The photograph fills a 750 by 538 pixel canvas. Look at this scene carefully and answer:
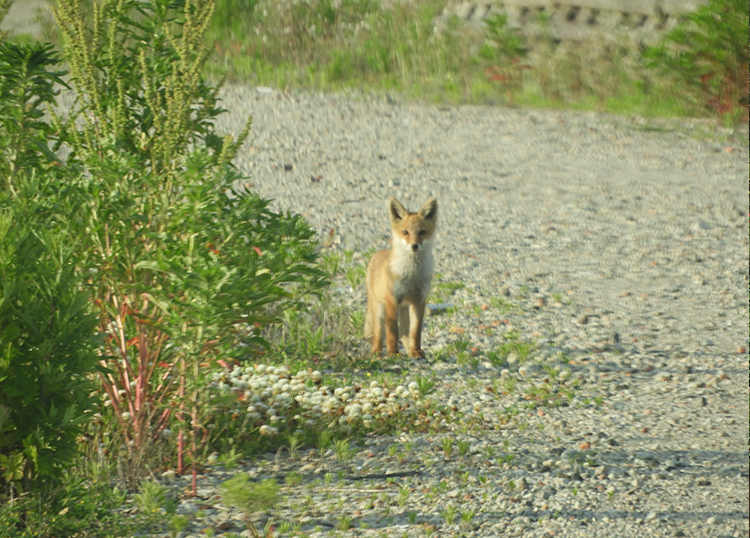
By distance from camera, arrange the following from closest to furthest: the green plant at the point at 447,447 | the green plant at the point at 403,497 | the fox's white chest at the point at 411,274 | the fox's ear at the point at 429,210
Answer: the green plant at the point at 403,497, the green plant at the point at 447,447, the fox's white chest at the point at 411,274, the fox's ear at the point at 429,210

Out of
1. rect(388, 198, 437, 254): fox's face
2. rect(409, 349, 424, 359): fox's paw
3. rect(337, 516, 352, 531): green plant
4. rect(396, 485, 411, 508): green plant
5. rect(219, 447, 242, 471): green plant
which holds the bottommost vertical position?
rect(337, 516, 352, 531): green plant

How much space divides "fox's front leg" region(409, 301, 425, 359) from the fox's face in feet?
1.35

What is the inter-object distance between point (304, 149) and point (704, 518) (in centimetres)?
835

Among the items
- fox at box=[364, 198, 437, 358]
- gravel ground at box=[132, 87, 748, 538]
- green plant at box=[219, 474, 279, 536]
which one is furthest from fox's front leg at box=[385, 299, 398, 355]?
green plant at box=[219, 474, 279, 536]

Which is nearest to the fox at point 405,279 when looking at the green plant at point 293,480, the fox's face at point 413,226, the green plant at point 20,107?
the fox's face at point 413,226

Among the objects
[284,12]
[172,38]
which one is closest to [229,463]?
[172,38]

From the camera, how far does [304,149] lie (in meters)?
11.6

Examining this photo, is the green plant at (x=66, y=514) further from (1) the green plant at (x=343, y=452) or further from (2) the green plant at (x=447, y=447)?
(2) the green plant at (x=447, y=447)

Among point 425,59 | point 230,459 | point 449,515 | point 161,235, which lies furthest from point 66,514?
point 425,59

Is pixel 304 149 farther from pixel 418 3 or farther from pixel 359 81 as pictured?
pixel 418 3

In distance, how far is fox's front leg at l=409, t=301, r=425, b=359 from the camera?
634 cm

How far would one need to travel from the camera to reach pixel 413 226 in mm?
6387

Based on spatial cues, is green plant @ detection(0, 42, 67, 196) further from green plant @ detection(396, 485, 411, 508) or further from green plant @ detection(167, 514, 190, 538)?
green plant @ detection(396, 485, 411, 508)

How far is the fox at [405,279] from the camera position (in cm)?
629
